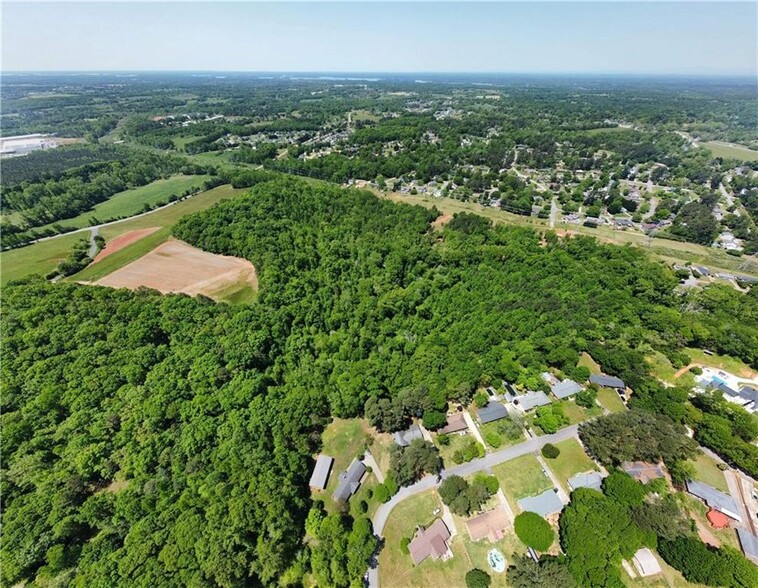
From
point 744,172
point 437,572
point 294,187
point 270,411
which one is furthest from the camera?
point 744,172

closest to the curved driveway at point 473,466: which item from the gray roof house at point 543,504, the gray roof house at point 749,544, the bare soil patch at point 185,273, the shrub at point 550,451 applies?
the shrub at point 550,451

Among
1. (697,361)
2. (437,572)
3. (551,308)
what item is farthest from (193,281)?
(697,361)

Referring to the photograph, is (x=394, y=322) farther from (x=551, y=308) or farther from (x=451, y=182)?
(x=451, y=182)

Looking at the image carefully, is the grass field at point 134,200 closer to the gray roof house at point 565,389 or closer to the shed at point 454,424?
the shed at point 454,424

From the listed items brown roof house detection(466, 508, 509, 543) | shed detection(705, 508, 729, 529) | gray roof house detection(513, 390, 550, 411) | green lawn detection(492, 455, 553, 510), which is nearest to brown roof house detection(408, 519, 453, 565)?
brown roof house detection(466, 508, 509, 543)

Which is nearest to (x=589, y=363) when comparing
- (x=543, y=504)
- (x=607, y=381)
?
(x=607, y=381)
